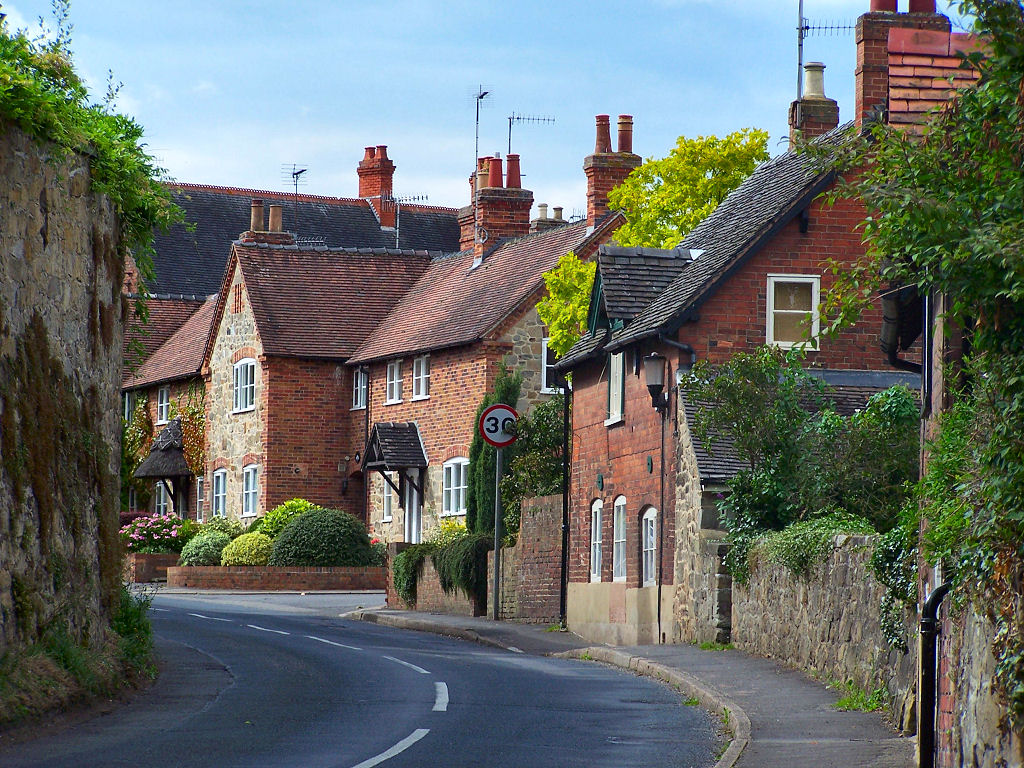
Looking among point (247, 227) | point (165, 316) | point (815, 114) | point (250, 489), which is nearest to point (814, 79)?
point (815, 114)

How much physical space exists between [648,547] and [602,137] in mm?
20266

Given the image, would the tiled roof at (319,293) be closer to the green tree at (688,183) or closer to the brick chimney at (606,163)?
the brick chimney at (606,163)

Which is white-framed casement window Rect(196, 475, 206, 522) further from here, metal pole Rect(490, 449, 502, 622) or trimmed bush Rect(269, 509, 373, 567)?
metal pole Rect(490, 449, 502, 622)

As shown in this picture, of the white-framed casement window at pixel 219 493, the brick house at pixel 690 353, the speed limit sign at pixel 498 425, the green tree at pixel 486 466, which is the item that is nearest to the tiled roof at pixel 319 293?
the white-framed casement window at pixel 219 493

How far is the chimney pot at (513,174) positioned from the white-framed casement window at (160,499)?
1666 centimetres

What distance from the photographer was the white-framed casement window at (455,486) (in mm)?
43594

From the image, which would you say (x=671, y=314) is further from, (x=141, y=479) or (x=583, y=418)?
(x=141, y=479)

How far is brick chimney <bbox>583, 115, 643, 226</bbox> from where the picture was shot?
144 ft

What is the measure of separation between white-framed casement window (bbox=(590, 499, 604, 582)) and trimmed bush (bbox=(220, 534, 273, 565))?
1611 centimetres

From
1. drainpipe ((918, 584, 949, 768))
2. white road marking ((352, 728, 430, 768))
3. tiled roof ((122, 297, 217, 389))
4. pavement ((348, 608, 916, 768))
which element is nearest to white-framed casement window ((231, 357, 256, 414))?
tiled roof ((122, 297, 217, 389))

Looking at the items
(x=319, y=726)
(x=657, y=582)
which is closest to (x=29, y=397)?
(x=319, y=726)

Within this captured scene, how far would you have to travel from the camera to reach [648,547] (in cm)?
2614

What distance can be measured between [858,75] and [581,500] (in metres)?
9.35

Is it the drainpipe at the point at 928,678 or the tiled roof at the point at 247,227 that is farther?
the tiled roof at the point at 247,227
